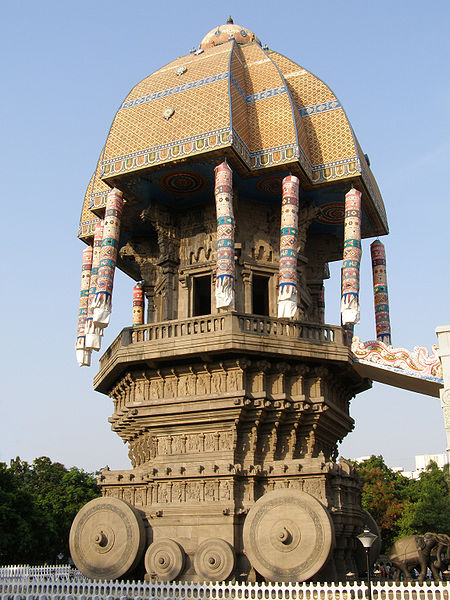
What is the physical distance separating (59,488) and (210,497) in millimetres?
33392

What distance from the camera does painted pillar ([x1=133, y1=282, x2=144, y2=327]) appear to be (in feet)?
85.7

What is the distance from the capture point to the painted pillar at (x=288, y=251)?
18.6 metres

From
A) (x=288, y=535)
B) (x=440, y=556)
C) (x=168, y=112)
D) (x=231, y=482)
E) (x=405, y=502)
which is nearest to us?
(x=288, y=535)

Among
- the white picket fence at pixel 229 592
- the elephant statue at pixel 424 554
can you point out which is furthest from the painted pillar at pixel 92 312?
the elephant statue at pixel 424 554

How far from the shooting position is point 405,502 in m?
47.1

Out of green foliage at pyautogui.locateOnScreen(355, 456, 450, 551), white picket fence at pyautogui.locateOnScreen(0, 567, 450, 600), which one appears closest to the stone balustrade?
white picket fence at pyautogui.locateOnScreen(0, 567, 450, 600)

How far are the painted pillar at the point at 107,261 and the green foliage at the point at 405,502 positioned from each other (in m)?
28.6

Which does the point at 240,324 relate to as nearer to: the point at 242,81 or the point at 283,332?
the point at 283,332

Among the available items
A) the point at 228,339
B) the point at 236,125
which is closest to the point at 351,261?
the point at 228,339

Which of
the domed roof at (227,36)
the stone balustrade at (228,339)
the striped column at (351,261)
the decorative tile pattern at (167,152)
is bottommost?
the stone balustrade at (228,339)

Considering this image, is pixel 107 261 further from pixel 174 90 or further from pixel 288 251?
pixel 174 90

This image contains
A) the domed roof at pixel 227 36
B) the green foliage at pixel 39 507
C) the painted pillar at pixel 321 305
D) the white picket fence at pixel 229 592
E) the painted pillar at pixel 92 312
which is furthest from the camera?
the green foliage at pixel 39 507

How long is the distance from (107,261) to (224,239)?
392cm

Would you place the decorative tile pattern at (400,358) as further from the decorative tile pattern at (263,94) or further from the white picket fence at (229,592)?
the decorative tile pattern at (263,94)
